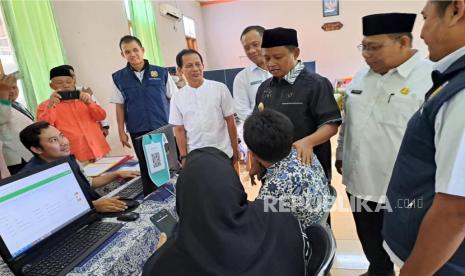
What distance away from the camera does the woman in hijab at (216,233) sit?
0.62m

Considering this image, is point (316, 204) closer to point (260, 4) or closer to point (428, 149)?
point (428, 149)

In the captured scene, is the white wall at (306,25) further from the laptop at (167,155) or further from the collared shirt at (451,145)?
the collared shirt at (451,145)

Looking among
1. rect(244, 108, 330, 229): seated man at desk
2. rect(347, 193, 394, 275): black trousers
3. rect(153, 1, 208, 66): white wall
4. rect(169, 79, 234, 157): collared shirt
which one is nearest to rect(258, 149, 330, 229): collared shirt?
rect(244, 108, 330, 229): seated man at desk

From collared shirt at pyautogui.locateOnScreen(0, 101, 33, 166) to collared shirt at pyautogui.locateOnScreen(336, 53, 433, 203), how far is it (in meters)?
2.10

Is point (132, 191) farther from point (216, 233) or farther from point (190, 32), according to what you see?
point (190, 32)

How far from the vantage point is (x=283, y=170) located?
1.08 m

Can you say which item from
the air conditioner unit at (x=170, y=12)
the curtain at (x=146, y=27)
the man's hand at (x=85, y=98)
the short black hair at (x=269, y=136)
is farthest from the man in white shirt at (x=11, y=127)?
the air conditioner unit at (x=170, y=12)

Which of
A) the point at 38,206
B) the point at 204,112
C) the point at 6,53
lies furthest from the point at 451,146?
the point at 6,53

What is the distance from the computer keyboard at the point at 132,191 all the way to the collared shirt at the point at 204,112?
2.26 ft

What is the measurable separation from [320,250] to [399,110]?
2.61ft

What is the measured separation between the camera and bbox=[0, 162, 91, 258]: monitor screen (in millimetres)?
888

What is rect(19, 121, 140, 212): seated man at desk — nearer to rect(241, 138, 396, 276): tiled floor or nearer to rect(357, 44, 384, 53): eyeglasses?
rect(357, 44, 384, 53): eyeglasses

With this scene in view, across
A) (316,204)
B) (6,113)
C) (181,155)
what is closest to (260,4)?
(181,155)

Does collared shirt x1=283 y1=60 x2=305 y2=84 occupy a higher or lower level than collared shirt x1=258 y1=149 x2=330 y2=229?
higher
